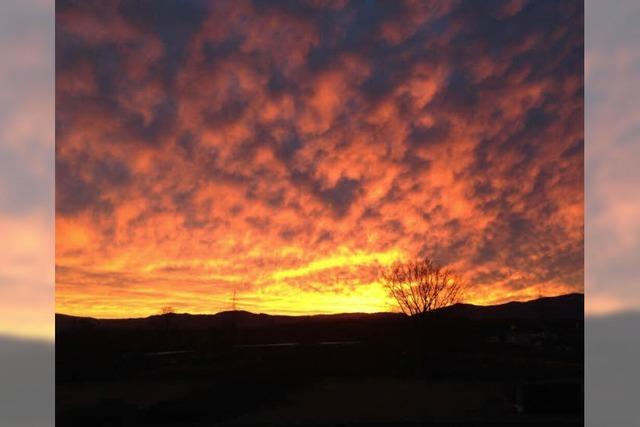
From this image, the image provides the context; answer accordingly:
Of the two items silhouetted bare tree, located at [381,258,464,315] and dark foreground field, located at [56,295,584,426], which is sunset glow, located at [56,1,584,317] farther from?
dark foreground field, located at [56,295,584,426]

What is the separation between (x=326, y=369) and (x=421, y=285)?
5.35ft

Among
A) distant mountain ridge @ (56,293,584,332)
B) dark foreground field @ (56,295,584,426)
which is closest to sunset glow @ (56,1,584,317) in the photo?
distant mountain ridge @ (56,293,584,332)

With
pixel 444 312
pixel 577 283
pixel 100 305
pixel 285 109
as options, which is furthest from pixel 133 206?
pixel 577 283

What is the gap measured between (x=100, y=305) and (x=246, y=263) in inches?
73.7

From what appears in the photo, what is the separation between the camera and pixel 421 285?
8.25 meters

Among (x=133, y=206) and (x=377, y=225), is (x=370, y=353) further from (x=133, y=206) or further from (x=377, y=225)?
(x=133, y=206)

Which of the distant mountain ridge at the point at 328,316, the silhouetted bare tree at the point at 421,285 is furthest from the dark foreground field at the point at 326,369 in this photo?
the silhouetted bare tree at the point at 421,285

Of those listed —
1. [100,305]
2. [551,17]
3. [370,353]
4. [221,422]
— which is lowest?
[221,422]

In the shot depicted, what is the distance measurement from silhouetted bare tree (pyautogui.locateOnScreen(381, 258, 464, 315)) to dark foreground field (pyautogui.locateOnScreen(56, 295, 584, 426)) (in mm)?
200

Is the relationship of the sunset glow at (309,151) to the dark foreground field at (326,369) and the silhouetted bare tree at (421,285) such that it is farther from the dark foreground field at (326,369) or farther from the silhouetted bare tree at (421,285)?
Answer: the dark foreground field at (326,369)

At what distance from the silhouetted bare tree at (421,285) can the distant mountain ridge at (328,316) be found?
0.47ft

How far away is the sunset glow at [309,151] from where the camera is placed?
7.92 metres

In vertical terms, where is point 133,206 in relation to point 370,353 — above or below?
above

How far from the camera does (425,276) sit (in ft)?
27.0
